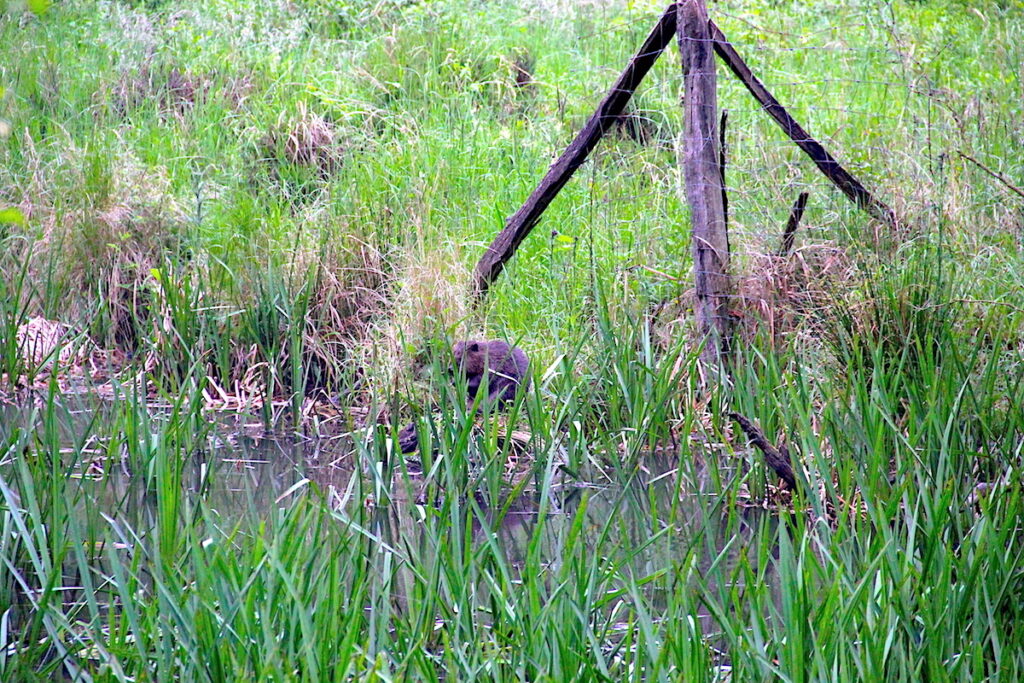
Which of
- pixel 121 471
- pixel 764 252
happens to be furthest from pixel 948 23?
pixel 121 471

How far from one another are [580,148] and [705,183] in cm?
58

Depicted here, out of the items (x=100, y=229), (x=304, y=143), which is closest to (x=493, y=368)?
(x=100, y=229)

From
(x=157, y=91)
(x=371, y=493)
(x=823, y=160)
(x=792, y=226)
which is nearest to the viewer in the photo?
(x=371, y=493)

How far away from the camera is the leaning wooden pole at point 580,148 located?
4.65 meters

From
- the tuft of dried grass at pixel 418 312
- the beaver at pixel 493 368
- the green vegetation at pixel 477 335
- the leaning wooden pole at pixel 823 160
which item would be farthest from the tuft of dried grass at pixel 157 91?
the leaning wooden pole at pixel 823 160

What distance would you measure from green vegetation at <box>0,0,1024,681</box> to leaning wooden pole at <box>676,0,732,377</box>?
0.14m

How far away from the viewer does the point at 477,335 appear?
512 cm

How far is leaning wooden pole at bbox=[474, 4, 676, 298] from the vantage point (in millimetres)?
4648

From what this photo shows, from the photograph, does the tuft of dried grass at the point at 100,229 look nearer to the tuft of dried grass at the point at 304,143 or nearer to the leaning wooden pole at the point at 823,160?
the tuft of dried grass at the point at 304,143

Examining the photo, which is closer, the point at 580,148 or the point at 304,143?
the point at 580,148

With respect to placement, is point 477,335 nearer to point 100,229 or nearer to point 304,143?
point 100,229

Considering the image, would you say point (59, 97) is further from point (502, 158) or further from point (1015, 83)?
point (1015, 83)

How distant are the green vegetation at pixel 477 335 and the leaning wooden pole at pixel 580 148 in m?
0.21

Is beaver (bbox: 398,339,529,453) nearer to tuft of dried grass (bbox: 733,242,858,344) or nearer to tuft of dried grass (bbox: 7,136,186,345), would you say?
tuft of dried grass (bbox: 733,242,858,344)
